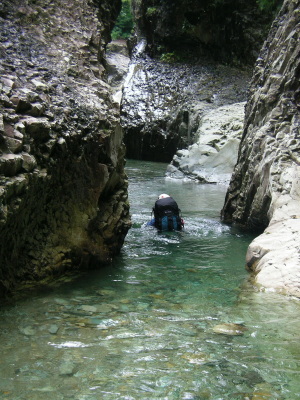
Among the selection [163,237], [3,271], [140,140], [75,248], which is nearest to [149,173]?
[140,140]

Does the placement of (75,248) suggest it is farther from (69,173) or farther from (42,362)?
(42,362)

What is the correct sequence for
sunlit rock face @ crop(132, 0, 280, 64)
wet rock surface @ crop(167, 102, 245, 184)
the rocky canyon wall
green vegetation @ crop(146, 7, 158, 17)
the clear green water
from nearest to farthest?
the clear green water
wet rock surface @ crop(167, 102, 245, 184)
the rocky canyon wall
sunlit rock face @ crop(132, 0, 280, 64)
green vegetation @ crop(146, 7, 158, 17)

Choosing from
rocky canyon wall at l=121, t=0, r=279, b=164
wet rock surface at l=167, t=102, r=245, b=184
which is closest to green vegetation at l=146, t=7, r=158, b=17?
rocky canyon wall at l=121, t=0, r=279, b=164

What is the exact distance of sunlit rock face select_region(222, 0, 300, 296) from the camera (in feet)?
19.5

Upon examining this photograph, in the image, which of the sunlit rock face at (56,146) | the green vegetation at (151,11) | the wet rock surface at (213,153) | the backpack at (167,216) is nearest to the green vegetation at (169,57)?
the green vegetation at (151,11)

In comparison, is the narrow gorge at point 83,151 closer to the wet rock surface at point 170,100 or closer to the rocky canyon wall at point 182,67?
the wet rock surface at point 170,100

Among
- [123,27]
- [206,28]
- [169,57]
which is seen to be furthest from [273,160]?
[123,27]

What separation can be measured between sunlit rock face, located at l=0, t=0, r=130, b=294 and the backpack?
1.93 metres

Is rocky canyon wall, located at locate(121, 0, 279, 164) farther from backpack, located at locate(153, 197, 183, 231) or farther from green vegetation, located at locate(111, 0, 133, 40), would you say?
green vegetation, located at locate(111, 0, 133, 40)

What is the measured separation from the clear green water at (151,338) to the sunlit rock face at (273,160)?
56cm

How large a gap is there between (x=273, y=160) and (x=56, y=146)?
12.4ft

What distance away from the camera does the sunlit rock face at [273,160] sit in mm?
5945

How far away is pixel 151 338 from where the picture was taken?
3908 millimetres

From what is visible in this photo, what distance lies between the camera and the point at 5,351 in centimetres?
355
